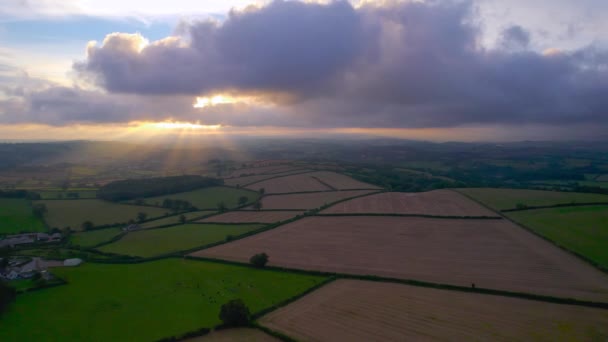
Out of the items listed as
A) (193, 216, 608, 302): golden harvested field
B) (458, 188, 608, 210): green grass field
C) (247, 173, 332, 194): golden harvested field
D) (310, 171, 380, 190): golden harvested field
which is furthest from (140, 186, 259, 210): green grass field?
(458, 188, 608, 210): green grass field

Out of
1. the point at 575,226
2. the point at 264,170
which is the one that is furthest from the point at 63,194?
the point at 575,226

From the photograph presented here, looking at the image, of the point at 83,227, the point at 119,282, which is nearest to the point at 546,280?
the point at 119,282

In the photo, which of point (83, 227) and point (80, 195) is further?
point (80, 195)

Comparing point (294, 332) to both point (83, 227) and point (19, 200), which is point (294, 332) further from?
point (19, 200)

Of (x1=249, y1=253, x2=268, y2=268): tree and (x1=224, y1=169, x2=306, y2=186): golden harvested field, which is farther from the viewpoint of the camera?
(x1=224, y1=169, x2=306, y2=186): golden harvested field

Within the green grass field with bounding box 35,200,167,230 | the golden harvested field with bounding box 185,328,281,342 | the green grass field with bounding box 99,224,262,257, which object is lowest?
the green grass field with bounding box 99,224,262,257

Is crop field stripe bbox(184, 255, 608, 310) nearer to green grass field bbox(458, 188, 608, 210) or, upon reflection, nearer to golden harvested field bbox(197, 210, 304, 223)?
golden harvested field bbox(197, 210, 304, 223)

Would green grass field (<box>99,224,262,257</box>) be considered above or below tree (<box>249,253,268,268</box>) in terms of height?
below
